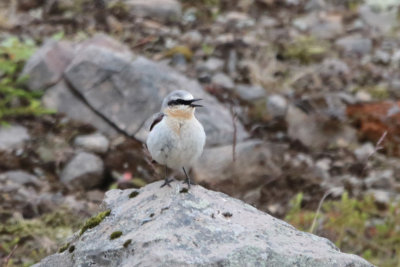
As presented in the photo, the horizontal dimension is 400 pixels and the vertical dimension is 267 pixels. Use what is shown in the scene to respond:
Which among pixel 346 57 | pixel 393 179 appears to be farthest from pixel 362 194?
pixel 346 57

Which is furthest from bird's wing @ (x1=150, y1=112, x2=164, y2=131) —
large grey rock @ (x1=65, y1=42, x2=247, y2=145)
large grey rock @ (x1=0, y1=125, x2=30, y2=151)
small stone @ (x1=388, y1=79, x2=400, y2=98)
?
small stone @ (x1=388, y1=79, x2=400, y2=98)

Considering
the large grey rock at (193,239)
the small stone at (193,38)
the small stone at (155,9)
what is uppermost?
the large grey rock at (193,239)

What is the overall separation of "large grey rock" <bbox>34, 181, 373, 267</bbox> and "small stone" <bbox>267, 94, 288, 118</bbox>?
607cm

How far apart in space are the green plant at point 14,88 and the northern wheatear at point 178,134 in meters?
5.16

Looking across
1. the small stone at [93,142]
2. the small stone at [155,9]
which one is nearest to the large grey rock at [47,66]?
the small stone at [93,142]

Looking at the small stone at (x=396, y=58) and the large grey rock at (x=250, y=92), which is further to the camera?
the small stone at (x=396, y=58)

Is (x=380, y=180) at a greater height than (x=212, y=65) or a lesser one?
lesser

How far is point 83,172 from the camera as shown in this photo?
8711 mm

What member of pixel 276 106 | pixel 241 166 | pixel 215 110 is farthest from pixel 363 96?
pixel 241 166

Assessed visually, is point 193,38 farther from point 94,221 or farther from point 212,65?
point 94,221

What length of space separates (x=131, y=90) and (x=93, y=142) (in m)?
1.14

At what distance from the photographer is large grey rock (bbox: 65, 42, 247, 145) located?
959 centimetres

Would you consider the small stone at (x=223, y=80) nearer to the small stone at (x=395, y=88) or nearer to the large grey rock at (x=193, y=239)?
the small stone at (x=395, y=88)

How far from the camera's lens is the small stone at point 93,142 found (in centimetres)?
930
